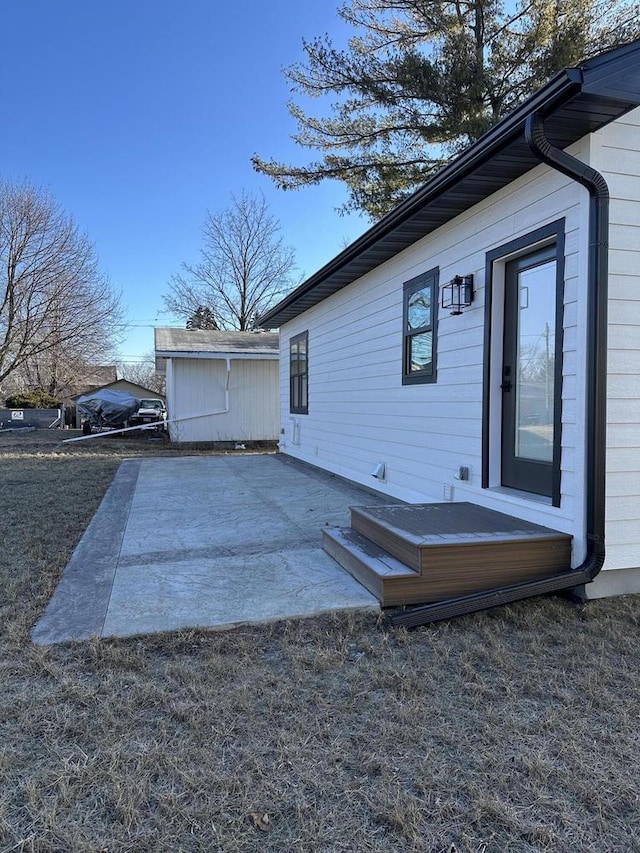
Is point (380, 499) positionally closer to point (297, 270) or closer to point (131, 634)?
point (131, 634)

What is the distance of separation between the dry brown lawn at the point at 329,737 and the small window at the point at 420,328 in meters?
2.64

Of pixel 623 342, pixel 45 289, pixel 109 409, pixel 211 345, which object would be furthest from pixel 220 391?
pixel 623 342

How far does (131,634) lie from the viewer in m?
2.56

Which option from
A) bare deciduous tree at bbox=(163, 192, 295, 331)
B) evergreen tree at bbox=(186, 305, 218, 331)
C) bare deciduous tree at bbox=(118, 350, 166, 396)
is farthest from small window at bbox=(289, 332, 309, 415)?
bare deciduous tree at bbox=(118, 350, 166, 396)

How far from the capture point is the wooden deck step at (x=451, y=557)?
292cm

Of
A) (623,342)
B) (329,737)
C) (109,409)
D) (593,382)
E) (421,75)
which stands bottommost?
(329,737)

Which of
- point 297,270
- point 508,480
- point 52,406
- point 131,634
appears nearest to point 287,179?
point 508,480

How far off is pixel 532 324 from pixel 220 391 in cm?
1052

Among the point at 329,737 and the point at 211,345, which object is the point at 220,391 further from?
the point at 329,737

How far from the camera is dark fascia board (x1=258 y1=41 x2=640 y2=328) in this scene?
8.41 ft

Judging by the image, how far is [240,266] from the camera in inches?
1053

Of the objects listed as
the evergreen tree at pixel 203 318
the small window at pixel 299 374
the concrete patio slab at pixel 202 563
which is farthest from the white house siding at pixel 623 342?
the evergreen tree at pixel 203 318

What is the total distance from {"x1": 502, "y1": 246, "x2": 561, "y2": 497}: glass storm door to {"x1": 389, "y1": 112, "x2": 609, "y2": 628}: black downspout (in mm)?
318

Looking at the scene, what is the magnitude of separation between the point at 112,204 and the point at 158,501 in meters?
17.4
